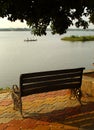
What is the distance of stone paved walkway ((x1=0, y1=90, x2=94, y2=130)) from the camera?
5355 mm

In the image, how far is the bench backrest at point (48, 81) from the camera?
588 cm

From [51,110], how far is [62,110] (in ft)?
0.74

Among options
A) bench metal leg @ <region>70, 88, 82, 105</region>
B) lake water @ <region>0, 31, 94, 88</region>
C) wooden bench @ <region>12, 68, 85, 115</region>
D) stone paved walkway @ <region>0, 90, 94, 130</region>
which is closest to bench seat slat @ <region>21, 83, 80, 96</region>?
wooden bench @ <region>12, 68, 85, 115</region>

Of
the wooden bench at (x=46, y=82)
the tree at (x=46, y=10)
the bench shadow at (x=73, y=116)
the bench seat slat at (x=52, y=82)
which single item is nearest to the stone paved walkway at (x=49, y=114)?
the bench shadow at (x=73, y=116)

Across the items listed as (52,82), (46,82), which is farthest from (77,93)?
(46,82)

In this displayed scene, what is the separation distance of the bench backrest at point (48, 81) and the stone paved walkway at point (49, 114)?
453 millimetres

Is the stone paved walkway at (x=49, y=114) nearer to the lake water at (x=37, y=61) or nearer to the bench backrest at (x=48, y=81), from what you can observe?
the bench backrest at (x=48, y=81)

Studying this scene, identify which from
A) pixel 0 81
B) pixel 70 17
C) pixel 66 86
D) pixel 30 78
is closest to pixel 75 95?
pixel 66 86

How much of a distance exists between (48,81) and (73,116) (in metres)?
0.86

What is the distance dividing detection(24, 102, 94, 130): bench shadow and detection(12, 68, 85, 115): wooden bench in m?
0.33

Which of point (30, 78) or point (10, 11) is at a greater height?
point (10, 11)

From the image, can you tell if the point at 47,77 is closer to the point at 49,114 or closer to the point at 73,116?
the point at 49,114

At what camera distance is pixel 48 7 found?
5.19 m

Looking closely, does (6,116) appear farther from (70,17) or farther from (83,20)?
(83,20)
